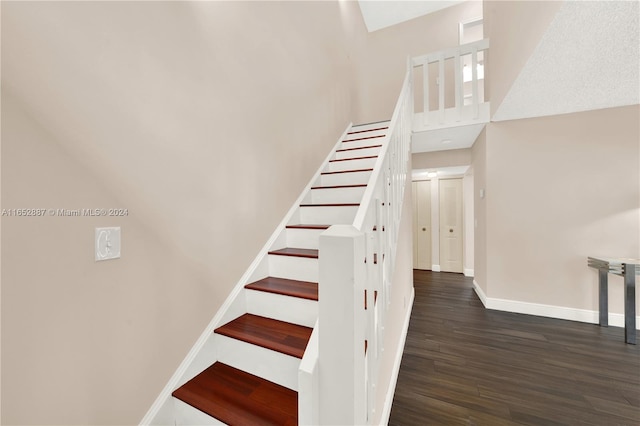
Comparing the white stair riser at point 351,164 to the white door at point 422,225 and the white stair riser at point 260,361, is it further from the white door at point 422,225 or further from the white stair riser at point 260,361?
the white door at point 422,225

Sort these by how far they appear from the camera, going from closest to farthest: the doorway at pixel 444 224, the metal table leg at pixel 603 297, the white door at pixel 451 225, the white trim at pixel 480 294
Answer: the metal table leg at pixel 603 297
the white trim at pixel 480 294
the doorway at pixel 444 224
the white door at pixel 451 225

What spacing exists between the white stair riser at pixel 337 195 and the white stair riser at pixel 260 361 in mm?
1507

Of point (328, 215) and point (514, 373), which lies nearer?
point (514, 373)

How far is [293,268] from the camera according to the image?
189 cm

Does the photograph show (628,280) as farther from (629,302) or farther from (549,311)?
(549,311)

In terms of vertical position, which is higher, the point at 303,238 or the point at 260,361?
the point at 303,238

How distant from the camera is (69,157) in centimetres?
97

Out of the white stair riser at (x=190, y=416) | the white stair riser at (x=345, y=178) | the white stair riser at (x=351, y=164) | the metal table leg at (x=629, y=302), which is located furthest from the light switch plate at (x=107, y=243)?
the metal table leg at (x=629, y=302)

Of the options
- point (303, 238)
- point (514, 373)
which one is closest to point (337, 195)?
point (303, 238)

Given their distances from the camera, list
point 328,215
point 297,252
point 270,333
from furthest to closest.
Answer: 1. point 328,215
2. point 297,252
3. point 270,333

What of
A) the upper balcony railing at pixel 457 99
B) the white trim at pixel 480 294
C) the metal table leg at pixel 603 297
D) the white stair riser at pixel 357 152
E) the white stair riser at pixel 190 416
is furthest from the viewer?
the white trim at pixel 480 294

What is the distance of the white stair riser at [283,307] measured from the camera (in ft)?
4.94

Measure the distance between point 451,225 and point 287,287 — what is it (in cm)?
479

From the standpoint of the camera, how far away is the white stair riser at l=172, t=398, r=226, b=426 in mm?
1182
